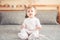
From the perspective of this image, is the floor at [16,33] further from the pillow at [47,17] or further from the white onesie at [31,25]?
the pillow at [47,17]

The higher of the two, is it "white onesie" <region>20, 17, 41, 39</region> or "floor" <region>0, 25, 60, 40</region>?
"white onesie" <region>20, 17, 41, 39</region>

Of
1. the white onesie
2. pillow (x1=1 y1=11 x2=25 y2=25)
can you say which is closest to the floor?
the white onesie

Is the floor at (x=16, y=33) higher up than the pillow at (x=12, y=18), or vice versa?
the pillow at (x=12, y=18)

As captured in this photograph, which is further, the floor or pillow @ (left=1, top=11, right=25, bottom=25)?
pillow @ (left=1, top=11, right=25, bottom=25)

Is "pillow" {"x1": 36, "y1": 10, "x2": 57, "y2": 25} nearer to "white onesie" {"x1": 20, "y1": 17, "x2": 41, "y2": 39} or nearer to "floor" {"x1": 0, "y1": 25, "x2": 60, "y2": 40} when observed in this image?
"floor" {"x1": 0, "y1": 25, "x2": 60, "y2": 40}

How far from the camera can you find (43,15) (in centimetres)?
324

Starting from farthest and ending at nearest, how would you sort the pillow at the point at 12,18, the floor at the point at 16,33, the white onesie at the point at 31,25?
the pillow at the point at 12,18 → the floor at the point at 16,33 → the white onesie at the point at 31,25

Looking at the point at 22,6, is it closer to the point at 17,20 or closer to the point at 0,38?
the point at 17,20

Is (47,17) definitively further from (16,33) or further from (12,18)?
(16,33)

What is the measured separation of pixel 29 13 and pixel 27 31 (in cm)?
28

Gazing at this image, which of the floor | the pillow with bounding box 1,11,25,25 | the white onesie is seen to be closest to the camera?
the white onesie

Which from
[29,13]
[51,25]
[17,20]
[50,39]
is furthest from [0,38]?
[51,25]

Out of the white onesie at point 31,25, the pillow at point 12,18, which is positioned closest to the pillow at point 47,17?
the pillow at point 12,18

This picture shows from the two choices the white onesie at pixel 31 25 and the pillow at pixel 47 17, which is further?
the pillow at pixel 47 17
